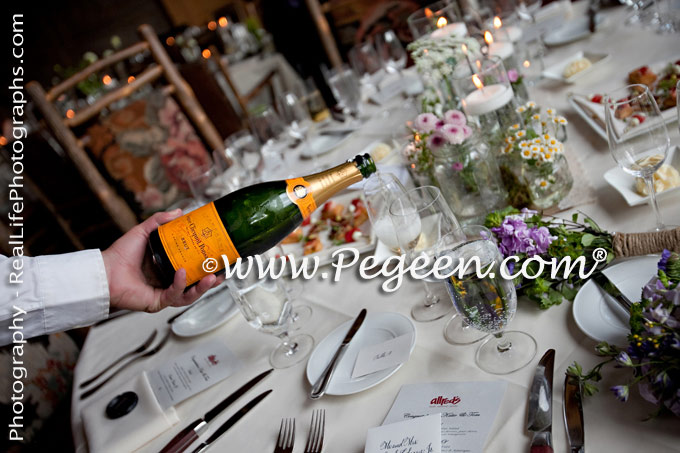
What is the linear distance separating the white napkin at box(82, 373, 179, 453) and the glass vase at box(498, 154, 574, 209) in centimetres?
86

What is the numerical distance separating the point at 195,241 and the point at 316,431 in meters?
0.40

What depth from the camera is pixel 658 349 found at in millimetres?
592

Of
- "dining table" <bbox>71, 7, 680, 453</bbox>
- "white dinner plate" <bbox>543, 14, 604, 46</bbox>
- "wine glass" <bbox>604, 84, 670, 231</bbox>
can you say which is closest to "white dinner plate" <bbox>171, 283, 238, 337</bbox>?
"dining table" <bbox>71, 7, 680, 453</bbox>

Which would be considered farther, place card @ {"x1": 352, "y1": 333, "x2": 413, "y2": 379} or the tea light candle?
the tea light candle

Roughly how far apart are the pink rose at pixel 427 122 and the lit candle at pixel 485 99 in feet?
0.44

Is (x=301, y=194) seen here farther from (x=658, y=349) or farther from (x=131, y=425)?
(x=658, y=349)

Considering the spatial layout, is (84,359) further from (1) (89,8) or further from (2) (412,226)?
(1) (89,8)

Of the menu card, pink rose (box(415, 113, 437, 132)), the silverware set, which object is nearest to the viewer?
the menu card

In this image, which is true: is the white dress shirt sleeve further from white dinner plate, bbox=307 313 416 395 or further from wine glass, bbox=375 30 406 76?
wine glass, bbox=375 30 406 76

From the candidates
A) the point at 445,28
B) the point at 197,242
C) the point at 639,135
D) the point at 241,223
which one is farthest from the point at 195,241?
the point at 445,28

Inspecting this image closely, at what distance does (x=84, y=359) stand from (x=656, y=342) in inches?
52.9

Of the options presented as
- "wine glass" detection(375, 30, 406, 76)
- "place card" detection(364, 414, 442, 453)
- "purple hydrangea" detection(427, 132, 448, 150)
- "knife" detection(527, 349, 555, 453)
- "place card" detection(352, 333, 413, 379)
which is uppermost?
"wine glass" detection(375, 30, 406, 76)

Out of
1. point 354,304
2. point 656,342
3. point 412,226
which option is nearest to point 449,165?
point 412,226

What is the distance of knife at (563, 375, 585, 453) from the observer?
0.63 m
